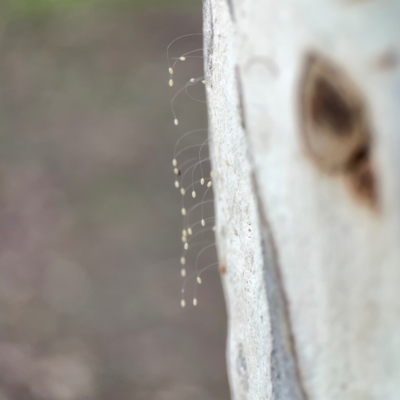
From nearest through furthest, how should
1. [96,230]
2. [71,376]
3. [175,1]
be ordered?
[71,376]
[96,230]
[175,1]

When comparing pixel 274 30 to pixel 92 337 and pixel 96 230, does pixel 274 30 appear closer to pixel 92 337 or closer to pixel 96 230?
pixel 92 337

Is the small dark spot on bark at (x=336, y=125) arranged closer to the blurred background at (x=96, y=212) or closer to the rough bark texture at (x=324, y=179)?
the rough bark texture at (x=324, y=179)

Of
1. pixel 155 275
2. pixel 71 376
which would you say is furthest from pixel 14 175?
pixel 71 376

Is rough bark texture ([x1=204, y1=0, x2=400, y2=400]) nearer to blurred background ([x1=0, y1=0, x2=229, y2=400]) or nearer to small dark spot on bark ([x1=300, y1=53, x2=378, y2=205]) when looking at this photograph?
small dark spot on bark ([x1=300, y1=53, x2=378, y2=205])

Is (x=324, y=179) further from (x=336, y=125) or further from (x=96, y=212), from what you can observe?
(x=96, y=212)

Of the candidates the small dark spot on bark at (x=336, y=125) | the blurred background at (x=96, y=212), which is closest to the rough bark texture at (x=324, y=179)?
the small dark spot on bark at (x=336, y=125)

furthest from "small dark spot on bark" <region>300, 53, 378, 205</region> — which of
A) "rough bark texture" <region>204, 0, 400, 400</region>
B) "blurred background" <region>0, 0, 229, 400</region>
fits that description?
"blurred background" <region>0, 0, 229, 400</region>
